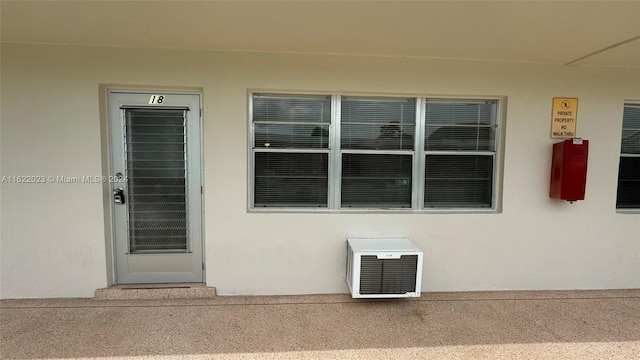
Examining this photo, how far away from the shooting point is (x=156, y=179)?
295 cm

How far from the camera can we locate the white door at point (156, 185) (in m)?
2.88

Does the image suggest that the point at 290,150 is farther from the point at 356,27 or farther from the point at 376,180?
the point at 356,27

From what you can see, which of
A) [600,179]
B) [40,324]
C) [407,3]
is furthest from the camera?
[600,179]

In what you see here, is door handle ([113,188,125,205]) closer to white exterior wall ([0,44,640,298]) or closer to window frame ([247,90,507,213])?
white exterior wall ([0,44,640,298])

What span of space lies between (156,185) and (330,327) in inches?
81.4

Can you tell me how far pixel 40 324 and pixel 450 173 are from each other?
3840 mm

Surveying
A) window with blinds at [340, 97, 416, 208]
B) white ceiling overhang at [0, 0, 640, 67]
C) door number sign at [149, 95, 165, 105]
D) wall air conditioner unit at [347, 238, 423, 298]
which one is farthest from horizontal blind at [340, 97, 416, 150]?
door number sign at [149, 95, 165, 105]

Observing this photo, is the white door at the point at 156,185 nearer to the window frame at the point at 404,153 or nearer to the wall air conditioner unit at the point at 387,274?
the window frame at the point at 404,153

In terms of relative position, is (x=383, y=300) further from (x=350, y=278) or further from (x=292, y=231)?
(x=292, y=231)

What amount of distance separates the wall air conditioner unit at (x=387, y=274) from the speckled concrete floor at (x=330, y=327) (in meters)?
0.17

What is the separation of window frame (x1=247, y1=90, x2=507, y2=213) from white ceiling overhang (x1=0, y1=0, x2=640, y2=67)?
0.39m

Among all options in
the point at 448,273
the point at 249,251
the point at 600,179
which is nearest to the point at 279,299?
the point at 249,251

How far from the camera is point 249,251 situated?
297cm

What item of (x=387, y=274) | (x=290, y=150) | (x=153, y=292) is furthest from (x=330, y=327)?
(x=153, y=292)
